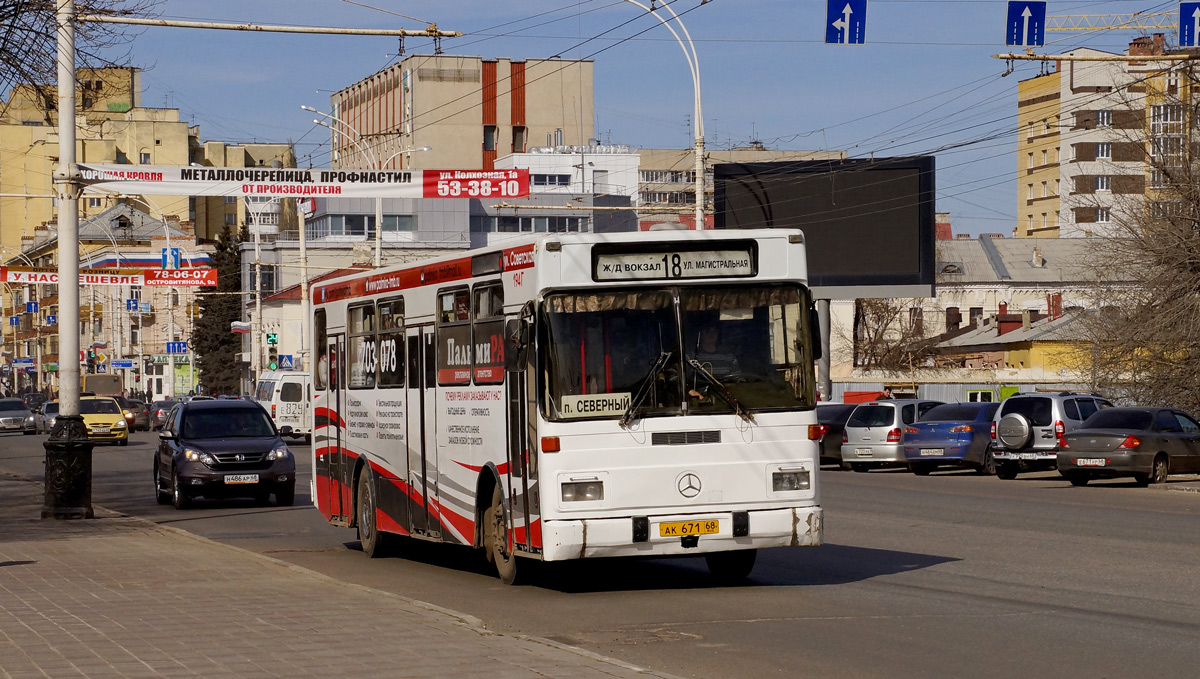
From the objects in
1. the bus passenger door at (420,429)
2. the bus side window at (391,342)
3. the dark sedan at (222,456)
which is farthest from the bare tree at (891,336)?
the bus passenger door at (420,429)

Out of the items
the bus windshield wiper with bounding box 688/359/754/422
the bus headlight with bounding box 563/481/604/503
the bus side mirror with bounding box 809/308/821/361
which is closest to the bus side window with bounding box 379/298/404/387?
the bus headlight with bounding box 563/481/604/503

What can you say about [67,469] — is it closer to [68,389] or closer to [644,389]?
[68,389]

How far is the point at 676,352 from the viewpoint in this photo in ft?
42.5

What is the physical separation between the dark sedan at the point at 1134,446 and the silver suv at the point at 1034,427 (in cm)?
212

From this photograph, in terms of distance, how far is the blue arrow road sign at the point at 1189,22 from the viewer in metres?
27.1

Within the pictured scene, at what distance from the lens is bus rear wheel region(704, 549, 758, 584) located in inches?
555

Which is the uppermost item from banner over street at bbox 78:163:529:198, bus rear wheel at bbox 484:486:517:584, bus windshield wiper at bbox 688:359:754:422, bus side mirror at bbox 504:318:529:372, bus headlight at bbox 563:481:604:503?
banner over street at bbox 78:163:529:198

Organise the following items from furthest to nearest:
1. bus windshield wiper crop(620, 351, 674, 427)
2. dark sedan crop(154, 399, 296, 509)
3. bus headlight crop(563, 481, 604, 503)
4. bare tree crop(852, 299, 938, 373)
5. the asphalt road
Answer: bare tree crop(852, 299, 938, 373), dark sedan crop(154, 399, 296, 509), bus windshield wiper crop(620, 351, 674, 427), bus headlight crop(563, 481, 604, 503), the asphalt road

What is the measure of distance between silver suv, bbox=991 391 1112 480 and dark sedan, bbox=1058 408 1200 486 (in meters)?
2.12

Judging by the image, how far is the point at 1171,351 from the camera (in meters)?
37.2

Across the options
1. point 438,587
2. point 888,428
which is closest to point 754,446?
point 438,587

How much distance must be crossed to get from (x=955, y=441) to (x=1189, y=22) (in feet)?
37.0

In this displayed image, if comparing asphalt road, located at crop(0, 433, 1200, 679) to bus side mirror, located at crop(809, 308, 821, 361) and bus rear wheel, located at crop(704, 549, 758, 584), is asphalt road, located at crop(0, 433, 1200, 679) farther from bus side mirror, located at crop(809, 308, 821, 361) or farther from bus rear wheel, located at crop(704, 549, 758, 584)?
bus side mirror, located at crop(809, 308, 821, 361)

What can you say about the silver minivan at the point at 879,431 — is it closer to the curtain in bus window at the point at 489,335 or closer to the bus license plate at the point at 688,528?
the curtain in bus window at the point at 489,335
